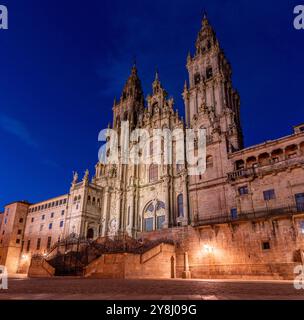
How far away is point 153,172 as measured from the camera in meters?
48.2

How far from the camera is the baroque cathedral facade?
27656mm

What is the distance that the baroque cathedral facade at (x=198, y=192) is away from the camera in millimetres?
27656

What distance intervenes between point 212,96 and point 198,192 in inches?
732

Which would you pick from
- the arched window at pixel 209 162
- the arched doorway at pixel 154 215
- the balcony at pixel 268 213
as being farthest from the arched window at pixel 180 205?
the balcony at pixel 268 213

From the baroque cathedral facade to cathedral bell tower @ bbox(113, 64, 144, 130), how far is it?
0.92ft

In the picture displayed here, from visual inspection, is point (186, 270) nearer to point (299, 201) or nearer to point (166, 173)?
point (299, 201)

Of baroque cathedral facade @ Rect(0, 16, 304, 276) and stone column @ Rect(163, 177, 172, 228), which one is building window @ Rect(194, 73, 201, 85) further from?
stone column @ Rect(163, 177, 172, 228)

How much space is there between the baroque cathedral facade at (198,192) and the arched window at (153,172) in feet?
0.64

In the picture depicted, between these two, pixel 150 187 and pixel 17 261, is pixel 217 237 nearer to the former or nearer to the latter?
pixel 150 187

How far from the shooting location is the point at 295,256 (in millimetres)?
23938

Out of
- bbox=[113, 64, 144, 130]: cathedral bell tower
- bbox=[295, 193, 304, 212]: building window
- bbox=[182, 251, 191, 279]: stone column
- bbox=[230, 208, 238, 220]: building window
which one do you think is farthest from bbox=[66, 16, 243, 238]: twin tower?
bbox=[295, 193, 304, 212]: building window

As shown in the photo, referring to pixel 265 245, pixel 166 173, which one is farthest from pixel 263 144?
pixel 166 173

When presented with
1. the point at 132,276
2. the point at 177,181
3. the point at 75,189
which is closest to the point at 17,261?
the point at 75,189

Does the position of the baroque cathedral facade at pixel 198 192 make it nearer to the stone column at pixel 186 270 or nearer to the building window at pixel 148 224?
the building window at pixel 148 224
